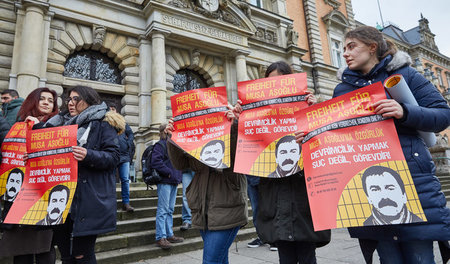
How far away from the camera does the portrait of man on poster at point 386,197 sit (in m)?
1.46

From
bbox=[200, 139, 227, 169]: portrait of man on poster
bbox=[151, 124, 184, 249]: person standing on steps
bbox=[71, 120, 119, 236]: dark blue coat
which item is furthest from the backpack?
bbox=[200, 139, 227, 169]: portrait of man on poster

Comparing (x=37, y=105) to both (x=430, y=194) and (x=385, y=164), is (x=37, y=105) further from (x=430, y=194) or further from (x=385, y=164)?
(x=430, y=194)

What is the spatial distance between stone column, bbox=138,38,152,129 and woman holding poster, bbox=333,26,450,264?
873 cm

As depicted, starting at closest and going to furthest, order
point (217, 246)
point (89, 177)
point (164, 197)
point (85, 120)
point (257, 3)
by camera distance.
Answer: point (217, 246) < point (89, 177) < point (85, 120) < point (164, 197) < point (257, 3)

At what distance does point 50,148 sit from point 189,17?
9712 mm

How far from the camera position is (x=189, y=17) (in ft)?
36.0

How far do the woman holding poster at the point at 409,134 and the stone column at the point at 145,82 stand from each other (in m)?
8.73

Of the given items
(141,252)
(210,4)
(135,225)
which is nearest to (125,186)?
(135,225)

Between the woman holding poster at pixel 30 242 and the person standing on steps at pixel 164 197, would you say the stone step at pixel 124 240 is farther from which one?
the woman holding poster at pixel 30 242

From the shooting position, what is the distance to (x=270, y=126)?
225cm

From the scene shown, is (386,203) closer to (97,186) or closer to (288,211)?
(288,211)

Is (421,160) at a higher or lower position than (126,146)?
lower

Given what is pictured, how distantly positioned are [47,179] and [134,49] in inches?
351

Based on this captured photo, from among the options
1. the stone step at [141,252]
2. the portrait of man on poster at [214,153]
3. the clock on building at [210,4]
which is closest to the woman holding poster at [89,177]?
the portrait of man on poster at [214,153]
